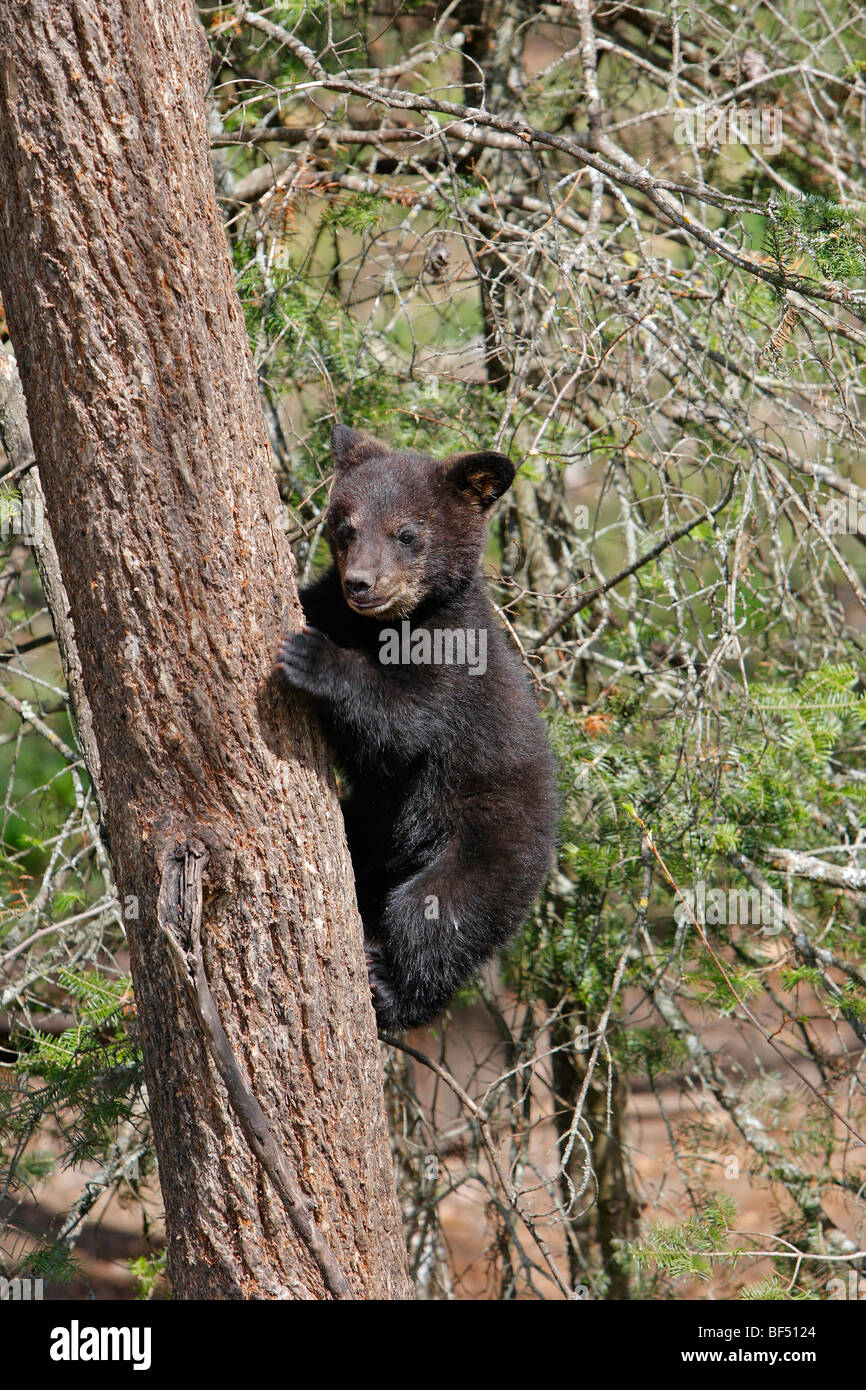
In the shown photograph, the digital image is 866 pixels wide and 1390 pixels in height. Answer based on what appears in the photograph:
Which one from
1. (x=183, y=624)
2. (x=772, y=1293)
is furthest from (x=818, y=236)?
(x=772, y=1293)

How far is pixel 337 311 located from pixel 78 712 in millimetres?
2178

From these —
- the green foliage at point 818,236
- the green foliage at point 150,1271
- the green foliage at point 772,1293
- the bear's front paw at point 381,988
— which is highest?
Result: the green foliage at point 818,236

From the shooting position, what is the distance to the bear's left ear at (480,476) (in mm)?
3877

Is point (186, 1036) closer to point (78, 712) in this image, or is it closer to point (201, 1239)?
point (201, 1239)

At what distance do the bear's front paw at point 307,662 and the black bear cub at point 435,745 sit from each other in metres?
0.80

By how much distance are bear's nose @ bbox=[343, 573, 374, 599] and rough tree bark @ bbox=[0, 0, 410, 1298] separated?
2.82ft

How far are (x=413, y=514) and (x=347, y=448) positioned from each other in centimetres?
42

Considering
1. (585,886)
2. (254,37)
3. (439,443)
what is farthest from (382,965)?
(254,37)

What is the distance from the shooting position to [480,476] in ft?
13.2

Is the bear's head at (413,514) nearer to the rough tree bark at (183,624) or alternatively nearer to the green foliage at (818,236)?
the green foliage at (818,236)

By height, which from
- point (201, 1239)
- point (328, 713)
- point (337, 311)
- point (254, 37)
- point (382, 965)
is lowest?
point (201, 1239)

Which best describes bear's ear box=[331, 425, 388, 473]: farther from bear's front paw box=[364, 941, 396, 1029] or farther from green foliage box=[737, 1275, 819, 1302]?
green foliage box=[737, 1275, 819, 1302]

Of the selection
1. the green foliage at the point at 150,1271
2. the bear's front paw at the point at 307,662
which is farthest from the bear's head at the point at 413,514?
the green foliage at the point at 150,1271
